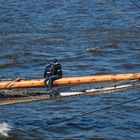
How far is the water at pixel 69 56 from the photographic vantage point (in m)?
32.0

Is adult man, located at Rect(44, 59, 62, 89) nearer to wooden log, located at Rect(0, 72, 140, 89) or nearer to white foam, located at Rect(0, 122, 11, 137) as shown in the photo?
wooden log, located at Rect(0, 72, 140, 89)

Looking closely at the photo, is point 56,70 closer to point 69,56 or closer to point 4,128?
point 4,128

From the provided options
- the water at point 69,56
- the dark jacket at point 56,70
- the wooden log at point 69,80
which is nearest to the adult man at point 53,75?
the dark jacket at point 56,70

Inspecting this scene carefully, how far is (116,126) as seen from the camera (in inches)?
1265

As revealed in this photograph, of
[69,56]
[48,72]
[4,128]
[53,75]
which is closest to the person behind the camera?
[53,75]

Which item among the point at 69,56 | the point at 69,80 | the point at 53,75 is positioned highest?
the point at 53,75

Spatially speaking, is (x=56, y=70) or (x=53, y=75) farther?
(x=56, y=70)

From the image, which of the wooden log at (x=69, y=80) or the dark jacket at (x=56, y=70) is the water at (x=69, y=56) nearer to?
the wooden log at (x=69, y=80)

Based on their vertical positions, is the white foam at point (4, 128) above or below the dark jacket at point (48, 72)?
below

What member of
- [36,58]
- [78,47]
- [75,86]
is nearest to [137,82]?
[75,86]

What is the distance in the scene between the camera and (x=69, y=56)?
168 ft

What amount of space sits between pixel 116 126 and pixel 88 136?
7.02 feet

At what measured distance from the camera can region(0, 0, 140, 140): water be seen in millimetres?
32000

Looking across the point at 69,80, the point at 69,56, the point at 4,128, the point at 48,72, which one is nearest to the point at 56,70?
the point at 48,72
